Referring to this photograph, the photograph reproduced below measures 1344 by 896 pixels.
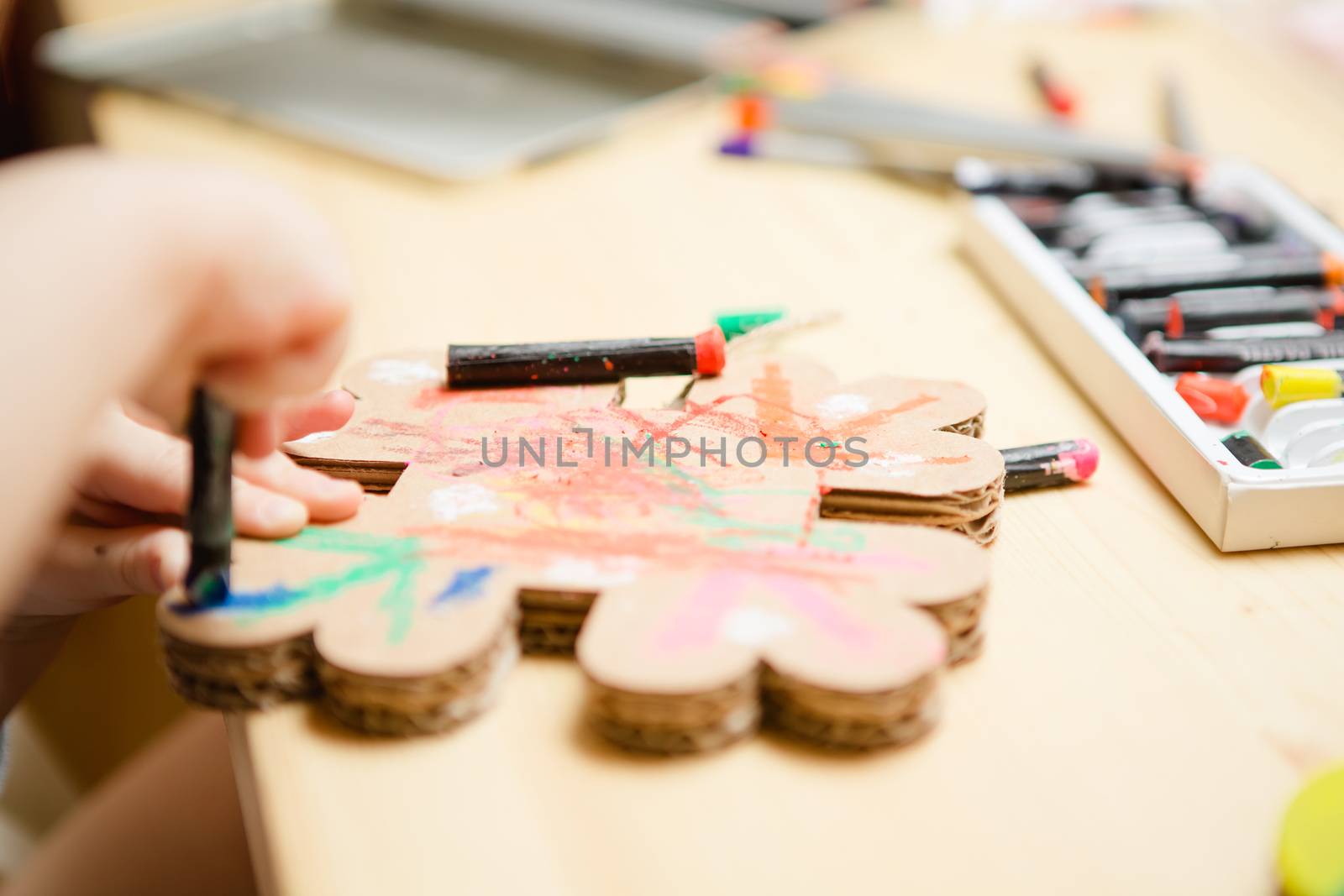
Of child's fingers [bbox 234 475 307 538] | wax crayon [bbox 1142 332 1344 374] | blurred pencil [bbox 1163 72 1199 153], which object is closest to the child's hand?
child's fingers [bbox 234 475 307 538]

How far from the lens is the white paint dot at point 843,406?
1.53 ft

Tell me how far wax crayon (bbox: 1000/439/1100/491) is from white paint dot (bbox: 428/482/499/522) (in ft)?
0.73

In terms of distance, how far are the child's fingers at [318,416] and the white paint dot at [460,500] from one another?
0.06 meters

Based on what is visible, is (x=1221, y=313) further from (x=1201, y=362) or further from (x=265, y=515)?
(x=265, y=515)

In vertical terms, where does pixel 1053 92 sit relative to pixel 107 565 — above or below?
A: above

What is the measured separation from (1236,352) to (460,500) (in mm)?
370

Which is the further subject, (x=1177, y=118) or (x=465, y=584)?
(x=1177, y=118)

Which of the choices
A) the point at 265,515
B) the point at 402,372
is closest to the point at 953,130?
the point at 402,372

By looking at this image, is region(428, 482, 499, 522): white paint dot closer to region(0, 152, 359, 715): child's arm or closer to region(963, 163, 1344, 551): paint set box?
region(0, 152, 359, 715): child's arm

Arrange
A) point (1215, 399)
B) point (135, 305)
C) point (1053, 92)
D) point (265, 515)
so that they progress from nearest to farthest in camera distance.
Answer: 1. point (135, 305)
2. point (265, 515)
3. point (1215, 399)
4. point (1053, 92)

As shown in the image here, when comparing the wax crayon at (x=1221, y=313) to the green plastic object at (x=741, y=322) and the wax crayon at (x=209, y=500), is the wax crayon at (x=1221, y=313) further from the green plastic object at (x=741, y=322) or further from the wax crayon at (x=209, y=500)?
the wax crayon at (x=209, y=500)

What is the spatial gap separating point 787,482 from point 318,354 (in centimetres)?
18

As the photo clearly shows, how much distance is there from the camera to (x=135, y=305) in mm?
285

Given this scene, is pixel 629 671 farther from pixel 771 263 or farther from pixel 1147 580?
pixel 771 263
